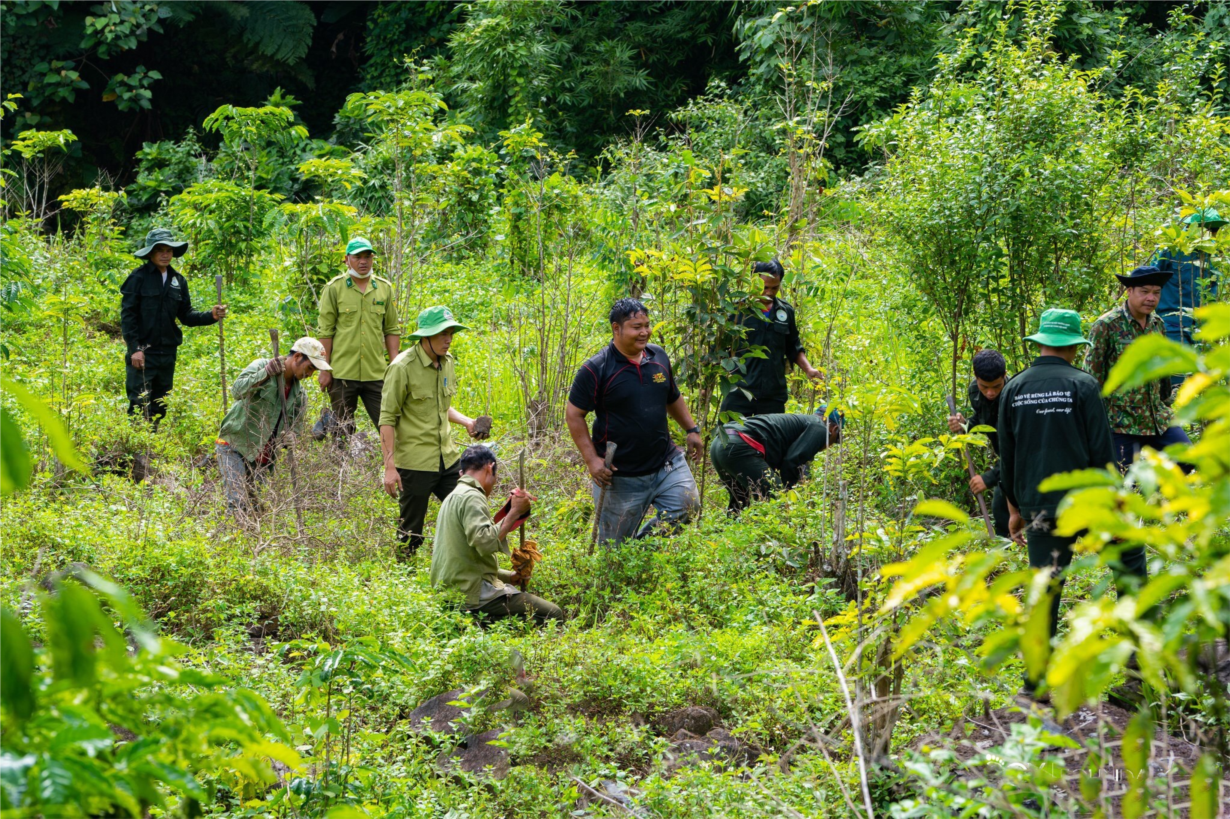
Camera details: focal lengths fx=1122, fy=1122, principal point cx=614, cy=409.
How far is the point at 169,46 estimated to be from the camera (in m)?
18.5

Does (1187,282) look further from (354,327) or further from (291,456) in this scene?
A: (291,456)

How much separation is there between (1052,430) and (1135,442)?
1.30 m

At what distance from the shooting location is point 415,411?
6.62 metres

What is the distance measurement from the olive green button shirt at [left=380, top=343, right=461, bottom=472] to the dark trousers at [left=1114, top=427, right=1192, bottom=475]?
3.70 meters

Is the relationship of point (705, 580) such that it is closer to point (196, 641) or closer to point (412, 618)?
point (412, 618)

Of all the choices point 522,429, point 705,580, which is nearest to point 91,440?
A: point 522,429

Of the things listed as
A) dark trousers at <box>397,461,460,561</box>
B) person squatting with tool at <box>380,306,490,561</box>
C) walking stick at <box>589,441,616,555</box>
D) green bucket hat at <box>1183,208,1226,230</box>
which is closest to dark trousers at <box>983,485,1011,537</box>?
green bucket hat at <box>1183,208,1226,230</box>

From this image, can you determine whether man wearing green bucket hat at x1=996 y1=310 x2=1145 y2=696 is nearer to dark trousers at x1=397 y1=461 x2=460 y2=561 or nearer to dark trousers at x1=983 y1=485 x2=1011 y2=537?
dark trousers at x1=983 y1=485 x2=1011 y2=537

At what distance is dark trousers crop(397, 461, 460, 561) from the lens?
664cm

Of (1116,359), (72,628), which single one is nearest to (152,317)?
(1116,359)

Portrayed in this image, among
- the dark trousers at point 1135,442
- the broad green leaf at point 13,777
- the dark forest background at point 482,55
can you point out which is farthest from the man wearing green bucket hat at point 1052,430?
the dark forest background at point 482,55

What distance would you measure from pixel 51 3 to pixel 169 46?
269 cm

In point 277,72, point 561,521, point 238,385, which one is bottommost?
point 561,521

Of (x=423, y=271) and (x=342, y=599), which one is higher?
(x=423, y=271)
